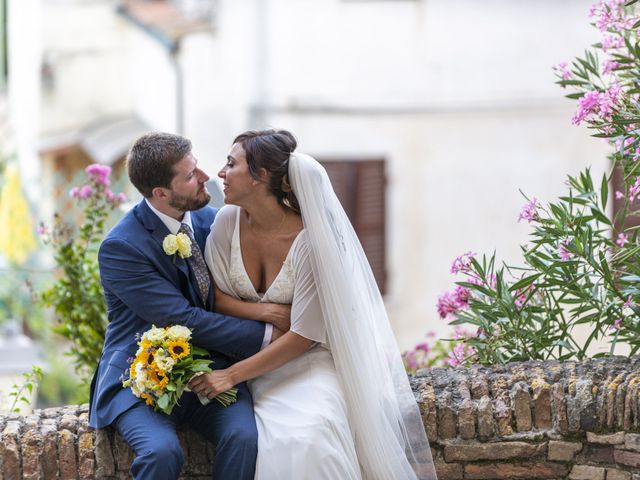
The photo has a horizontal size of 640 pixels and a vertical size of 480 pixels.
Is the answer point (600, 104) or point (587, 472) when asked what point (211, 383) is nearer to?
point (587, 472)

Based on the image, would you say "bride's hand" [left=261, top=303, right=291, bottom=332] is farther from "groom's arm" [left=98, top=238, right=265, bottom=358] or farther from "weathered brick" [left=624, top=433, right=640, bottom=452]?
"weathered brick" [left=624, top=433, right=640, bottom=452]

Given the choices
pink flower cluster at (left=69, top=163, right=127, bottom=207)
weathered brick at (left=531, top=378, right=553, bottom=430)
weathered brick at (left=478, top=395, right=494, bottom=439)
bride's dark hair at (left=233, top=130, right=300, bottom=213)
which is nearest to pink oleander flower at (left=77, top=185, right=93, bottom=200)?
pink flower cluster at (left=69, top=163, right=127, bottom=207)

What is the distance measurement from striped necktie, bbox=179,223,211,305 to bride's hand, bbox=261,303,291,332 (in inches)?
8.0

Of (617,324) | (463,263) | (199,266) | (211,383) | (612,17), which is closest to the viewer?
(211,383)

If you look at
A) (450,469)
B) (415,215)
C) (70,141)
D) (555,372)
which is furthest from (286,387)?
(70,141)

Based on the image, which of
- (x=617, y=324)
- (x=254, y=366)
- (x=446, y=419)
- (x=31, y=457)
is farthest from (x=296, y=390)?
(x=617, y=324)

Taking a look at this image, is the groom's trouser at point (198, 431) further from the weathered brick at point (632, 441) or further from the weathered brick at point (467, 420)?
the weathered brick at point (632, 441)

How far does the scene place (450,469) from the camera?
380cm

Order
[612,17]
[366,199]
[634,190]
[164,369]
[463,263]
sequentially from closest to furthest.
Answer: [164,369], [634,190], [463,263], [612,17], [366,199]

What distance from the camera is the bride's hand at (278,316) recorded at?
149 inches

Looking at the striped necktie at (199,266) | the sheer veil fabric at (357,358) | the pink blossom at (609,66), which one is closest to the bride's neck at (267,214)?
the sheer veil fabric at (357,358)

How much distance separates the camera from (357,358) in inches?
149

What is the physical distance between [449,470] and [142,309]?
3.72 feet

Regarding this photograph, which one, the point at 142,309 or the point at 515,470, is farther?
the point at 515,470
